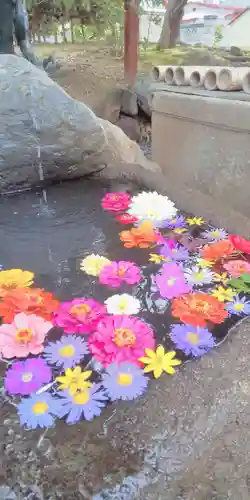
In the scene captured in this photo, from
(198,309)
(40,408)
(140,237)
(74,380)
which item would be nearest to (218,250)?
(140,237)

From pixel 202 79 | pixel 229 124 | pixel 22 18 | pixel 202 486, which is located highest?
pixel 22 18

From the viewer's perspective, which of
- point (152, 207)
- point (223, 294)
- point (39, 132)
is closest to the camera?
point (223, 294)

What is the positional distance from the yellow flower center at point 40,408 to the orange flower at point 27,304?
14.1 inches

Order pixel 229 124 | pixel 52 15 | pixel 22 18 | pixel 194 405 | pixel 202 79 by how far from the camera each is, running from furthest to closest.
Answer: pixel 52 15 → pixel 22 18 → pixel 202 79 → pixel 229 124 → pixel 194 405

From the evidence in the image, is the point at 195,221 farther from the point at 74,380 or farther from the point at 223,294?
the point at 74,380

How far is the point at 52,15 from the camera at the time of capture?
6844 mm

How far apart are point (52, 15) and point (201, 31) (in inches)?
148

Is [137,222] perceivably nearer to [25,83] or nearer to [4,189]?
[4,189]

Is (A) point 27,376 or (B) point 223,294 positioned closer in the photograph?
(A) point 27,376

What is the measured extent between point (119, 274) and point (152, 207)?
A: 683 millimetres

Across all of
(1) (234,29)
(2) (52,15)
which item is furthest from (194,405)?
(1) (234,29)

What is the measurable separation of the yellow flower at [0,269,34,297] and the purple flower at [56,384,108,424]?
55 cm

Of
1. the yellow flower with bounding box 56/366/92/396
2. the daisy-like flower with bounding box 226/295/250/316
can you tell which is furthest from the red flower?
the yellow flower with bounding box 56/366/92/396

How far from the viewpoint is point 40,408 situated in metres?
1.07
